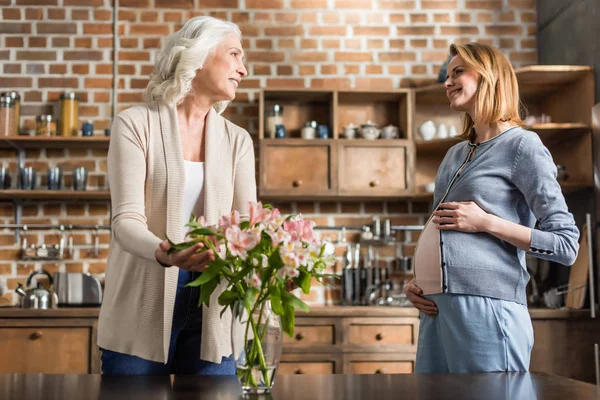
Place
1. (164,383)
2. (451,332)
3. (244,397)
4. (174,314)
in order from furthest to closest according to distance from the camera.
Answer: (451,332)
(174,314)
(164,383)
(244,397)

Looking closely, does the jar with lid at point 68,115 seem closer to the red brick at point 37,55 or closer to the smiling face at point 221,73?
the red brick at point 37,55

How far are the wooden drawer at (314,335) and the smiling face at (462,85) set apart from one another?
70.5 inches

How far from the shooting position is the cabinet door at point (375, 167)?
409 centimetres

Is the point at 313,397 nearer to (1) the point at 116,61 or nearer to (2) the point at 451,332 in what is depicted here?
(2) the point at 451,332

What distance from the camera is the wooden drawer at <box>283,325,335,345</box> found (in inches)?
144

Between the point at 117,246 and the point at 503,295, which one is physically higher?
the point at 117,246

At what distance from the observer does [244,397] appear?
1.32m

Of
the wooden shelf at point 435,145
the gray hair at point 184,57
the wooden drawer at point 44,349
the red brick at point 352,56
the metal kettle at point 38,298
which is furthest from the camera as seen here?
the red brick at point 352,56

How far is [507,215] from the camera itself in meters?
2.00

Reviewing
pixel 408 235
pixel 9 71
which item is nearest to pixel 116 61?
pixel 9 71

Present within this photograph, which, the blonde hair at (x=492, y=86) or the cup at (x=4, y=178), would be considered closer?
the blonde hair at (x=492, y=86)

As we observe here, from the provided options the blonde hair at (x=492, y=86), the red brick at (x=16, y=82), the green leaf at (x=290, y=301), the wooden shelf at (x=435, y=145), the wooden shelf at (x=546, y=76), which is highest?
the red brick at (x=16, y=82)

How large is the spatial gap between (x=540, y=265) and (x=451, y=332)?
91.5 inches

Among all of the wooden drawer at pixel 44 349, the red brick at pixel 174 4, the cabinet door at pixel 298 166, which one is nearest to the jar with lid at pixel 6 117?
the red brick at pixel 174 4
